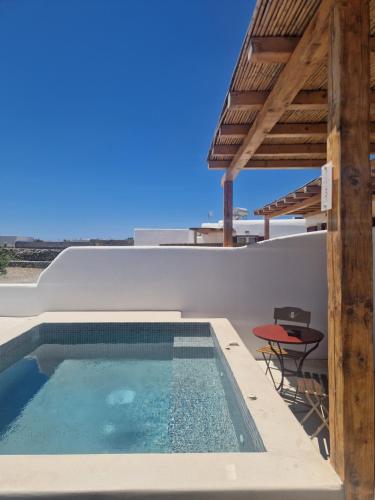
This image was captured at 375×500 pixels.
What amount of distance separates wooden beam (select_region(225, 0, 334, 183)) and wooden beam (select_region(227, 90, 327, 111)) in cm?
12

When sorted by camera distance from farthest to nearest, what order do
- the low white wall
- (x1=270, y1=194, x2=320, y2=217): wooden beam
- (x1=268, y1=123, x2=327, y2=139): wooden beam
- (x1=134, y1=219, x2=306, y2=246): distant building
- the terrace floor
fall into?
(x1=134, y1=219, x2=306, y2=246): distant building
(x1=270, y1=194, x2=320, y2=217): wooden beam
the low white wall
(x1=268, y1=123, x2=327, y2=139): wooden beam
the terrace floor

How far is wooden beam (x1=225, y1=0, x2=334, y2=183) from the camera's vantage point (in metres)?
2.25

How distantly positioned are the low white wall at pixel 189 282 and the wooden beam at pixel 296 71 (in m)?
2.42

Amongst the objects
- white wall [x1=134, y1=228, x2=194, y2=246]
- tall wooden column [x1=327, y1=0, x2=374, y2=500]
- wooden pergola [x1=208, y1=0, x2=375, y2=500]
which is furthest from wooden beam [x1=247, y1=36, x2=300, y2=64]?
white wall [x1=134, y1=228, x2=194, y2=246]

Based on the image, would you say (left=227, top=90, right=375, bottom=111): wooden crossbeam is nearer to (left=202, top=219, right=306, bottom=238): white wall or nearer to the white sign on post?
the white sign on post

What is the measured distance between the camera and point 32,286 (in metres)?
6.52

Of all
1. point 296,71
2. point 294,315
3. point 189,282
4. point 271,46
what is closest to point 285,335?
point 294,315

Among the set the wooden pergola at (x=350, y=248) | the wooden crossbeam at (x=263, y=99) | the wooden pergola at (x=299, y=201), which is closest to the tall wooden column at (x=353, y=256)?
the wooden pergola at (x=350, y=248)

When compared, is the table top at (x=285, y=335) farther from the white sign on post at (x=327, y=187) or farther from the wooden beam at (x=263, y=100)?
the wooden beam at (x=263, y=100)

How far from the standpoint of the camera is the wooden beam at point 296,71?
7.37ft

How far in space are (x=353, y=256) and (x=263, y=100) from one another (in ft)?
8.48

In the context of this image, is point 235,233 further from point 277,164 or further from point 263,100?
point 263,100

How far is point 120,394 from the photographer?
4008 millimetres

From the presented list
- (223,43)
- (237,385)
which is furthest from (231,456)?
(223,43)
